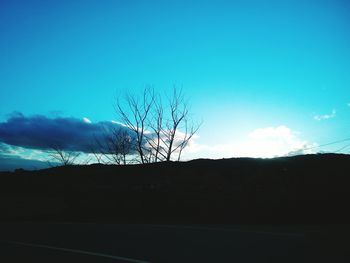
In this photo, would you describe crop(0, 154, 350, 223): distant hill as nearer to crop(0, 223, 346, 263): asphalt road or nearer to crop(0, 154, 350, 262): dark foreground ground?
crop(0, 154, 350, 262): dark foreground ground

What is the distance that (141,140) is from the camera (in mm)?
42875

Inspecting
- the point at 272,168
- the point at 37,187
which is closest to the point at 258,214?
the point at 272,168

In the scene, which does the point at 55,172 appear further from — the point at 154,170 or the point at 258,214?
the point at 258,214

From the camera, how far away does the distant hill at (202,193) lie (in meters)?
19.5

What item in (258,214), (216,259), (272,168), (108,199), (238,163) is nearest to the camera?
(216,259)

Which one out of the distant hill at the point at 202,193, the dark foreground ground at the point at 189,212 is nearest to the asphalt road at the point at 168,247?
the dark foreground ground at the point at 189,212

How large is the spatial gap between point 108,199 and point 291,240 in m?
21.1

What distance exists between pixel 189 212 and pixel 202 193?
3.94 m

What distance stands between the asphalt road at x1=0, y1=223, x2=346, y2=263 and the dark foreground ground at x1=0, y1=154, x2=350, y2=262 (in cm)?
3

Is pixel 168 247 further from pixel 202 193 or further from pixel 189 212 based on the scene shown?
pixel 202 193

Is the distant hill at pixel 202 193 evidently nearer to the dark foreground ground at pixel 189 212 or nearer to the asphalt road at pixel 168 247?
the dark foreground ground at pixel 189 212

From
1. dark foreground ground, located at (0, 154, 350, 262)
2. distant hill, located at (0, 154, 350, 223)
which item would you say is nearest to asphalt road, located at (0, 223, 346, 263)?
dark foreground ground, located at (0, 154, 350, 262)

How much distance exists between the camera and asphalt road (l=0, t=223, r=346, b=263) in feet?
23.0

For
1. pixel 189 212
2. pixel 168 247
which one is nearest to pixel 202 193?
pixel 189 212
